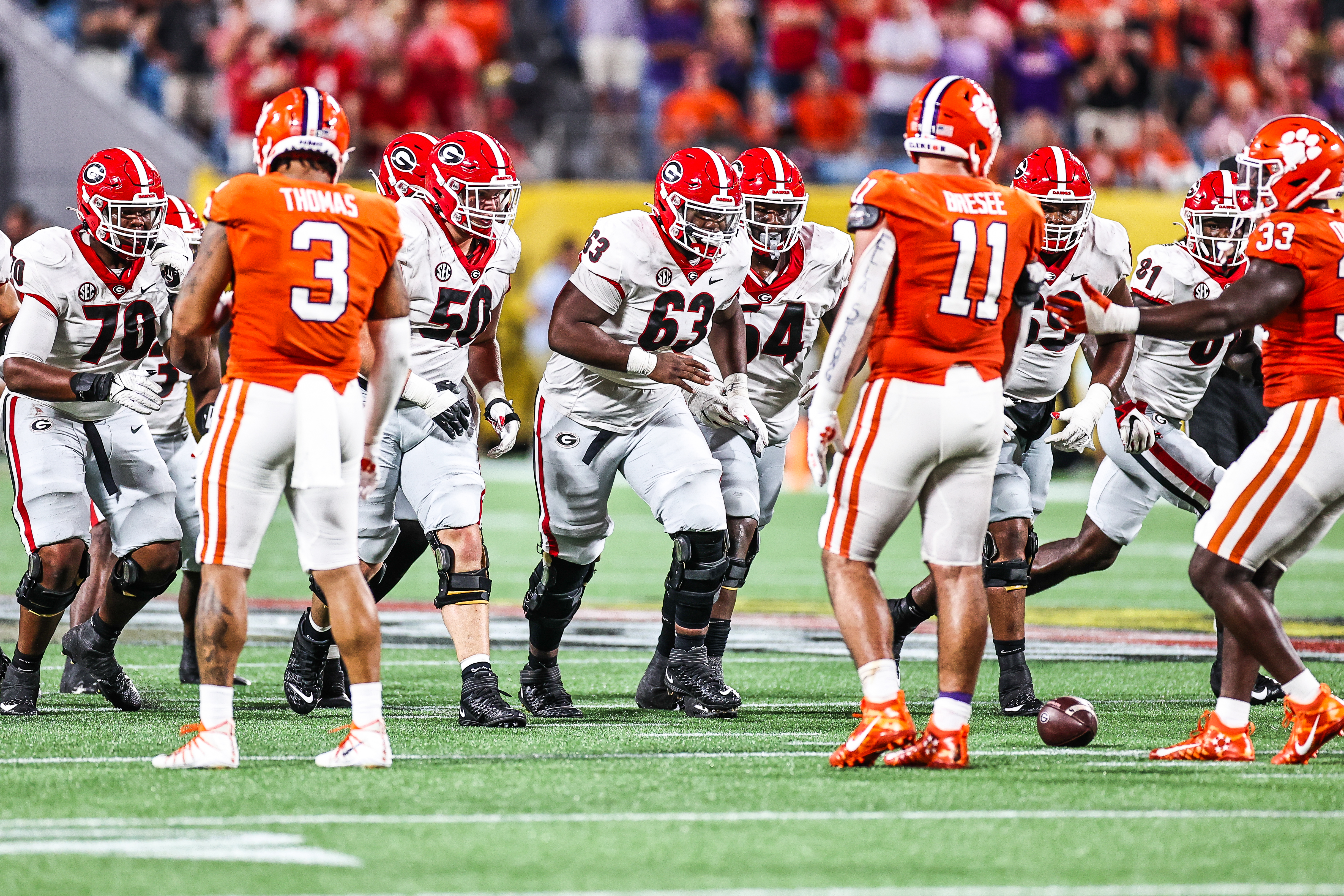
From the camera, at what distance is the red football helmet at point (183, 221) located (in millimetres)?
6984

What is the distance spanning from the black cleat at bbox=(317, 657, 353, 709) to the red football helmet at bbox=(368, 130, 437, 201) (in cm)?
174

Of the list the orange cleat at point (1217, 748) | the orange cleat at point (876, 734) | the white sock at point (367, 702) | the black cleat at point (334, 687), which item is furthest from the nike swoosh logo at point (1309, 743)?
the black cleat at point (334, 687)

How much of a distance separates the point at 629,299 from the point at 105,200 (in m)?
1.87

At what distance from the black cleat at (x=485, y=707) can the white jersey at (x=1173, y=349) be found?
279cm

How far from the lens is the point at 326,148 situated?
5.18 metres

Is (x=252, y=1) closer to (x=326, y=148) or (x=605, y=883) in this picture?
(x=326, y=148)

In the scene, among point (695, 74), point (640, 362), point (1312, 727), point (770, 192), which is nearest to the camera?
point (1312, 727)

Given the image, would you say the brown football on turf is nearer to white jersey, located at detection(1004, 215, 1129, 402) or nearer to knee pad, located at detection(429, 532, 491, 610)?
white jersey, located at detection(1004, 215, 1129, 402)

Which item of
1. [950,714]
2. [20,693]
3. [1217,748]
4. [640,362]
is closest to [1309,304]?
[1217,748]

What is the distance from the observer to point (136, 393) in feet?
20.6

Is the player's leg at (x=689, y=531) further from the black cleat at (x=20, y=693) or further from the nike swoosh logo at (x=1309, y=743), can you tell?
the black cleat at (x=20, y=693)

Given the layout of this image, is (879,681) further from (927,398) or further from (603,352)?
(603,352)

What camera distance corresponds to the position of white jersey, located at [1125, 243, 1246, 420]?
7.30 metres

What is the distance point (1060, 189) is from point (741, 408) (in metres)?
1.42
